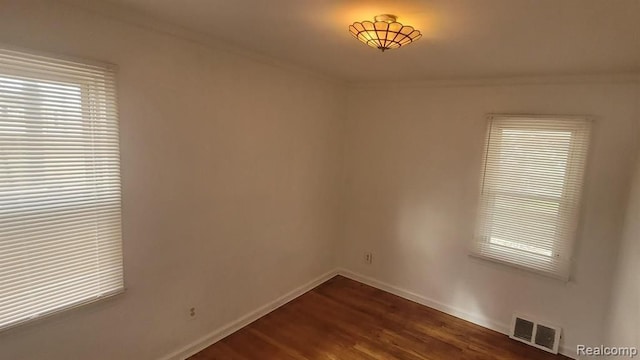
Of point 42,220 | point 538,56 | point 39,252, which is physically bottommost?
point 39,252

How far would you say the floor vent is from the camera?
286 centimetres

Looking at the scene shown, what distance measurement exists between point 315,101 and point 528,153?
6.83ft

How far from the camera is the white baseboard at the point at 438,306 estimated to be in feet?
10.1

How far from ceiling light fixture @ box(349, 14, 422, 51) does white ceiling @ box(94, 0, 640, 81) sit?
0.04 metres

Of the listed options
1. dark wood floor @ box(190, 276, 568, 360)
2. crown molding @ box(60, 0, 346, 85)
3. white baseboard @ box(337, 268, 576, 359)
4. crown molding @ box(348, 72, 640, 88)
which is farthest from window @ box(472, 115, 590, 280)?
crown molding @ box(60, 0, 346, 85)

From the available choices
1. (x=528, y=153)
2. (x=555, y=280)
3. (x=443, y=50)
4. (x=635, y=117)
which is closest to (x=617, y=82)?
(x=635, y=117)

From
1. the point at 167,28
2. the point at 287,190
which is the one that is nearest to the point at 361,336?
the point at 287,190

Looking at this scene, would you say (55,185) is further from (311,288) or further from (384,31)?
(311,288)

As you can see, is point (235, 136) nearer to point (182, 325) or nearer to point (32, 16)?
point (32, 16)

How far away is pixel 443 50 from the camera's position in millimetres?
2227

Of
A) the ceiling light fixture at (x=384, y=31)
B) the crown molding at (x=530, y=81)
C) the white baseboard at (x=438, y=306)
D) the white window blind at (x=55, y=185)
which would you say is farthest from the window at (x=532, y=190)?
the white window blind at (x=55, y=185)

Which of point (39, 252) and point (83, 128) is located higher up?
point (83, 128)

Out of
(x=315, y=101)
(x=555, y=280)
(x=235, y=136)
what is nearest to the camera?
(x=235, y=136)

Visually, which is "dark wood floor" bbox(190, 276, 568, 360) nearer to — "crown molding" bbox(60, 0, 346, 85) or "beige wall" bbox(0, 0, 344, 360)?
"beige wall" bbox(0, 0, 344, 360)
